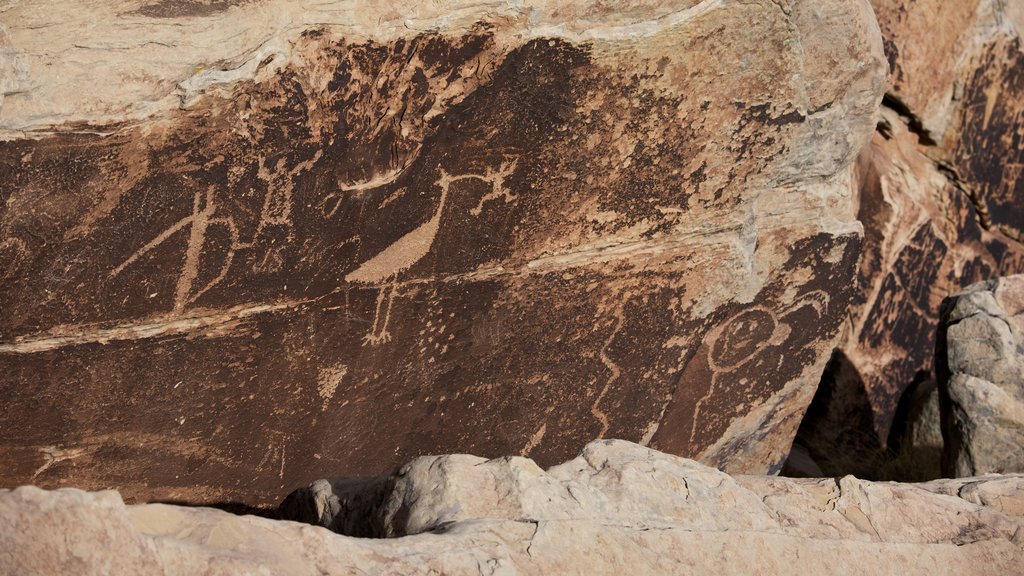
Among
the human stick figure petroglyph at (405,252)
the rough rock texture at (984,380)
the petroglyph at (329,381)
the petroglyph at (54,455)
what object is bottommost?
the rough rock texture at (984,380)

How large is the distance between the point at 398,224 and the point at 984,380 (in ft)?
6.43

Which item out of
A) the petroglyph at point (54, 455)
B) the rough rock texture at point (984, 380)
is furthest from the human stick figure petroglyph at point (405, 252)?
the rough rock texture at point (984, 380)

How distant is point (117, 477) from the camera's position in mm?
2691

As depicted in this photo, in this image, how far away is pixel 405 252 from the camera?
2.76 m

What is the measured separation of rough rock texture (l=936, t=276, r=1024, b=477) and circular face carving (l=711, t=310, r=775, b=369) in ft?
1.99

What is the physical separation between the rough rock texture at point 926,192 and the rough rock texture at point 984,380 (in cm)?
80

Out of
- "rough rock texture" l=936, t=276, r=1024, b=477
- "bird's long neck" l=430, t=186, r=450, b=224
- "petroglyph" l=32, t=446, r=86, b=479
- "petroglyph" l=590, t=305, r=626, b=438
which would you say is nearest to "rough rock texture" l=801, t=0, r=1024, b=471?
A: "rough rock texture" l=936, t=276, r=1024, b=477

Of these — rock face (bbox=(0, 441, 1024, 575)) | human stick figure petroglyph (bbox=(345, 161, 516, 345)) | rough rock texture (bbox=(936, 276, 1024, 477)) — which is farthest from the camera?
rough rock texture (bbox=(936, 276, 1024, 477))

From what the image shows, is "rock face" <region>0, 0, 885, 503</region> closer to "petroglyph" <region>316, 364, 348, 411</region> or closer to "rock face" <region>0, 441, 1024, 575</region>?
"petroglyph" <region>316, 364, 348, 411</region>

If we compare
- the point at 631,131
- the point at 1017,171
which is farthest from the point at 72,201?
the point at 1017,171

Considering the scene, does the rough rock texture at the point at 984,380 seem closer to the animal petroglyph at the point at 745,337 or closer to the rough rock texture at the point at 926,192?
the animal petroglyph at the point at 745,337

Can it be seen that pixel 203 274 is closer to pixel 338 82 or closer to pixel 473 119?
pixel 338 82

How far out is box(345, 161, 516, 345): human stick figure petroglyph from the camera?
2725mm

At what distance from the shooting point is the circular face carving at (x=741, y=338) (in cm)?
341
